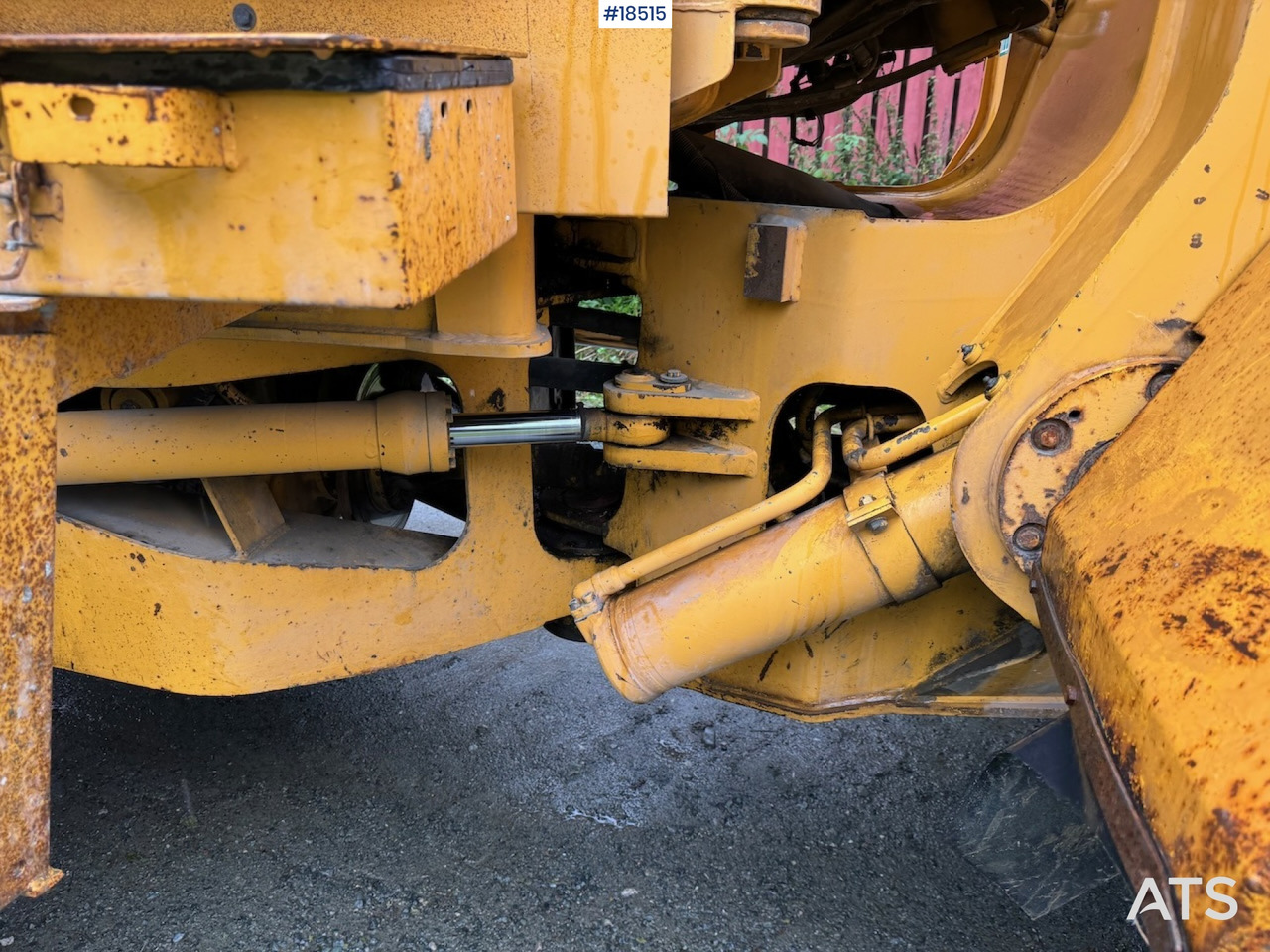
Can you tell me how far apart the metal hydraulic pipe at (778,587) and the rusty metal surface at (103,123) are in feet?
3.08

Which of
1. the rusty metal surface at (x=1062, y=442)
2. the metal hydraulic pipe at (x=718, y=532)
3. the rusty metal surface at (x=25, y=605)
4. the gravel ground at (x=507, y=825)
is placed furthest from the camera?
the gravel ground at (x=507, y=825)

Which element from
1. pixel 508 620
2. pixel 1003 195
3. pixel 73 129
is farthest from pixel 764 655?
pixel 73 129

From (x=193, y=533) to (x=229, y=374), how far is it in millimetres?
312

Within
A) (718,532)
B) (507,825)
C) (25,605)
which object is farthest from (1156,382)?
(507,825)

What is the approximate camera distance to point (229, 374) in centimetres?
151

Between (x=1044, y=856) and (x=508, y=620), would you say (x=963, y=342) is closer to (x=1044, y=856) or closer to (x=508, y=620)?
(x=1044, y=856)

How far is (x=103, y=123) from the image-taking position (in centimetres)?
76

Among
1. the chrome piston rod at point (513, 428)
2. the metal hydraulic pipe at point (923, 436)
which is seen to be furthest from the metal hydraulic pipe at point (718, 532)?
the chrome piston rod at point (513, 428)

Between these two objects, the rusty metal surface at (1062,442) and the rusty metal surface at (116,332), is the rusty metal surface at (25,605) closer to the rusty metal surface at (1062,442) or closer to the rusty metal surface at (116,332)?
the rusty metal surface at (116,332)

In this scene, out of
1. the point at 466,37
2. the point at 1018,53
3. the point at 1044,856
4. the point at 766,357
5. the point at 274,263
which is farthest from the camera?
the point at 1018,53

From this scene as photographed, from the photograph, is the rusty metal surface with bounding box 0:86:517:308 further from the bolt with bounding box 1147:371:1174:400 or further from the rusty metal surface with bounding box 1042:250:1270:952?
the bolt with bounding box 1147:371:1174:400

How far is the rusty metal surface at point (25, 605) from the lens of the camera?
0.89 metres

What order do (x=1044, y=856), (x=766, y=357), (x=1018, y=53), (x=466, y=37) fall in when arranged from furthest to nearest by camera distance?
(x=1018, y=53) → (x=766, y=357) → (x=1044, y=856) → (x=466, y=37)

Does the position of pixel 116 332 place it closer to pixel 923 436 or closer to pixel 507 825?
pixel 923 436
